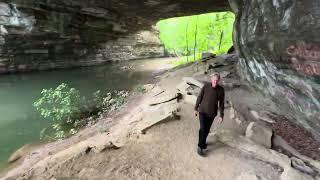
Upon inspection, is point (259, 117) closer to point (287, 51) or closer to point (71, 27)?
point (287, 51)

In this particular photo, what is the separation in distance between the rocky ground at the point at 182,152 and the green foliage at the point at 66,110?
2.17 meters

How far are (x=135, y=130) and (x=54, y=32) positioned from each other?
18057 mm

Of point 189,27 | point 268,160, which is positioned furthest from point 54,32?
point 268,160

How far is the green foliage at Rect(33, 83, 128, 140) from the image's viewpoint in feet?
41.3

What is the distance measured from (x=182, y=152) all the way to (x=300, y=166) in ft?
8.87

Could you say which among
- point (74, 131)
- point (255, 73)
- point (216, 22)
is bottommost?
point (74, 131)

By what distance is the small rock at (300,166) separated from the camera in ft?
24.4

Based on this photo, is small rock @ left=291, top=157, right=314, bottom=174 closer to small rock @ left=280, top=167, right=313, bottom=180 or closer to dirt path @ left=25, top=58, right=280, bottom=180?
small rock @ left=280, top=167, right=313, bottom=180

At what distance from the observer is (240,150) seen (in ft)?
27.4

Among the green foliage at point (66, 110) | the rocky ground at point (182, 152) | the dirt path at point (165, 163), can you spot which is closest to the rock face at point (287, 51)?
the rocky ground at point (182, 152)

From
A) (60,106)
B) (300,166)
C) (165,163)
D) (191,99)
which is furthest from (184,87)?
(300,166)

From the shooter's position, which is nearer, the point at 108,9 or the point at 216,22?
the point at 108,9

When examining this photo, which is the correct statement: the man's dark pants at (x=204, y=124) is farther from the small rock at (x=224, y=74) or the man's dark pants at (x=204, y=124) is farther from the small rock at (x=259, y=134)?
the small rock at (x=224, y=74)

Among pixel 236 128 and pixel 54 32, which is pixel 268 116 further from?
pixel 54 32
